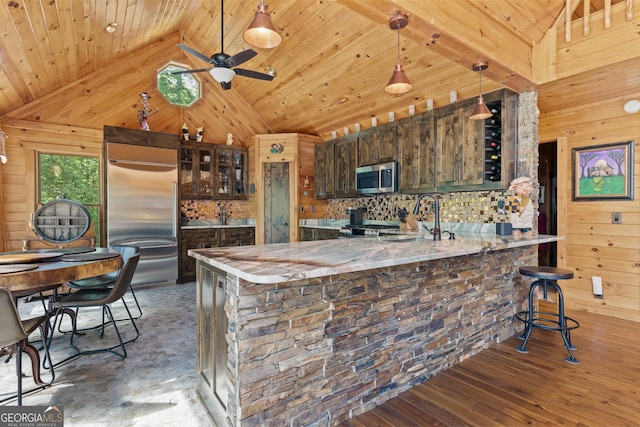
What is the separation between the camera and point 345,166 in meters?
5.41

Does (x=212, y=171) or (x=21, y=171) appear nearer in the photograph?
(x=21, y=171)

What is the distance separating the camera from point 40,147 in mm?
4551

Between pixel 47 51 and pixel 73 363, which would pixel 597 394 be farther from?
pixel 47 51

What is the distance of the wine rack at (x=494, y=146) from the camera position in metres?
3.56

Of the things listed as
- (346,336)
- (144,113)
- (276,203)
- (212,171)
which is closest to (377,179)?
(276,203)

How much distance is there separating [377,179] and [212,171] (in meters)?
3.16

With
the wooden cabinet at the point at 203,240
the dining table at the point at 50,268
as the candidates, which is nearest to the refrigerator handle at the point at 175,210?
the wooden cabinet at the point at 203,240

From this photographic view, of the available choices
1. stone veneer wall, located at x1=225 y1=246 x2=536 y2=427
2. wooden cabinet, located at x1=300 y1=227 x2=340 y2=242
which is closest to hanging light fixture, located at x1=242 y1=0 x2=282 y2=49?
stone veneer wall, located at x1=225 y1=246 x2=536 y2=427

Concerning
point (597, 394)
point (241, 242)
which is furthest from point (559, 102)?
point (241, 242)

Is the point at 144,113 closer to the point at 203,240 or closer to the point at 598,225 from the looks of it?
the point at 203,240

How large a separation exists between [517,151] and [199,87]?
Result: 520 centimetres

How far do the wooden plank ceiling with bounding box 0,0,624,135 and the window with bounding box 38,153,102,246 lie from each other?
2.66 feet

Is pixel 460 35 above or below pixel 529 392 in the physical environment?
above

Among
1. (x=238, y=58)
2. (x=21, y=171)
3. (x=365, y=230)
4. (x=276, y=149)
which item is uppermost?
(x=238, y=58)
